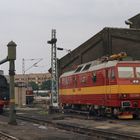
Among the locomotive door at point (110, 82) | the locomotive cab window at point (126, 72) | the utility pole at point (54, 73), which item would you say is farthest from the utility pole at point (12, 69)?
the utility pole at point (54, 73)

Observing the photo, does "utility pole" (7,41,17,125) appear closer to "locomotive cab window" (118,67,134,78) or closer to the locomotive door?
the locomotive door

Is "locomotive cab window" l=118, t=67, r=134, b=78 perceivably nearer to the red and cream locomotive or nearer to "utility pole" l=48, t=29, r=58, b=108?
the red and cream locomotive

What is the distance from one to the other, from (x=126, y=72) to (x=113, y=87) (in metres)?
1.11

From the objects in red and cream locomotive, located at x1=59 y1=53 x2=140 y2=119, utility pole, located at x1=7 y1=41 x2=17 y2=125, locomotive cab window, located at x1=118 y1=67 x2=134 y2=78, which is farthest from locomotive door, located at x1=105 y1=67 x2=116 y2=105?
utility pole, located at x1=7 y1=41 x2=17 y2=125

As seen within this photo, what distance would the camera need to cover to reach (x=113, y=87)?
2683 cm

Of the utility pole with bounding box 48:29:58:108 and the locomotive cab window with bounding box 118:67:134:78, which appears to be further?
the utility pole with bounding box 48:29:58:108

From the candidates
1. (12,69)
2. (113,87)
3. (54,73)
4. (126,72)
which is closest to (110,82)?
(113,87)

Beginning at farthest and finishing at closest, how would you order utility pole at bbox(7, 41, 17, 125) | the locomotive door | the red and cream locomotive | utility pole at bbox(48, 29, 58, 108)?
1. utility pole at bbox(48, 29, 58, 108)
2. the locomotive door
3. the red and cream locomotive
4. utility pole at bbox(7, 41, 17, 125)

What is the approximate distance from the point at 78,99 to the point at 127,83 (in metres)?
7.84

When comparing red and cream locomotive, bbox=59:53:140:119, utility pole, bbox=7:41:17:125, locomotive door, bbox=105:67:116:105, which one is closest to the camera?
utility pole, bbox=7:41:17:125

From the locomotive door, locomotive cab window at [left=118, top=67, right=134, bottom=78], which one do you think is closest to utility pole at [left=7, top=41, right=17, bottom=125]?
the locomotive door

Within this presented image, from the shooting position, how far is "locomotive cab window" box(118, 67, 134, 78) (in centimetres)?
2668

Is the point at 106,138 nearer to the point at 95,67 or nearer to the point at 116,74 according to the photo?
the point at 116,74

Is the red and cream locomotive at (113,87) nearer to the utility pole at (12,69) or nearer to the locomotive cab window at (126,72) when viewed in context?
the locomotive cab window at (126,72)
